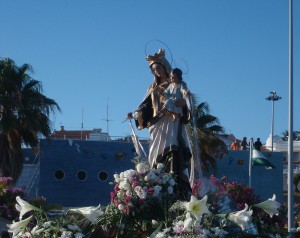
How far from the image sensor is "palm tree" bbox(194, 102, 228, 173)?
1175 inches

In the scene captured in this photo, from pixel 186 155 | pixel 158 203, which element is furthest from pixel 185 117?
pixel 158 203

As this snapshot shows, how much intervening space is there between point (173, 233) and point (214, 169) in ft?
78.7

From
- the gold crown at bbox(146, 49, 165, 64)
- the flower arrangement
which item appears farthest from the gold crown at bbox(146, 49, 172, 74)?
the flower arrangement

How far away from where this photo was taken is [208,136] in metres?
29.9

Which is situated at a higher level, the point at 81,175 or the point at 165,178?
the point at 165,178

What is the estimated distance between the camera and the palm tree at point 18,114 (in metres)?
26.9

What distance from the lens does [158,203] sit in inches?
329

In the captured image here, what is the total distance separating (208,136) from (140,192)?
21.8 m

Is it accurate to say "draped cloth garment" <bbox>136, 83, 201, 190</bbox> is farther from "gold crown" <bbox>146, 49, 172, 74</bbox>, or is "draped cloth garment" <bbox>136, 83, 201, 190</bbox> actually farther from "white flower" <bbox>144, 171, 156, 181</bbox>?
"white flower" <bbox>144, 171, 156, 181</bbox>

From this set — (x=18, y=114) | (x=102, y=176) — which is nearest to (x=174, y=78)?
(x=18, y=114)

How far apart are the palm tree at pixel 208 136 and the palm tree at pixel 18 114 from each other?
246 inches

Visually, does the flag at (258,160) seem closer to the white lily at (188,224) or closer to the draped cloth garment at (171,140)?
the draped cloth garment at (171,140)

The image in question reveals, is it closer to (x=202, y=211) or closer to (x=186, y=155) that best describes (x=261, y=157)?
(x=186, y=155)

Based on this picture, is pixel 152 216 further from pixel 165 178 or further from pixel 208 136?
pixel 208 136
